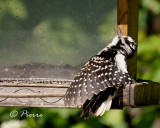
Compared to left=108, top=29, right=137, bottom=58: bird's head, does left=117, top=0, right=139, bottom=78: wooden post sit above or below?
above

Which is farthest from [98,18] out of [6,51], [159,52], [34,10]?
[159,52]

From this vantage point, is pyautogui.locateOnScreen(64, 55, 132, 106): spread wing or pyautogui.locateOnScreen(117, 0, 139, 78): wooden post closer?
pyautogui.locateOnScreen(64, 55, 132, 106): spread wing

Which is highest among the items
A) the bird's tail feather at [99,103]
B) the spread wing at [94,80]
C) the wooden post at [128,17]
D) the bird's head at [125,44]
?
→ the wooden post at [128,17]

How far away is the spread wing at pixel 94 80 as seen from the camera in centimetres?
310

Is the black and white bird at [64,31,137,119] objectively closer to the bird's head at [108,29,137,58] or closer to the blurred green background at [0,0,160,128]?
the bird's head at [108,29,137,58]

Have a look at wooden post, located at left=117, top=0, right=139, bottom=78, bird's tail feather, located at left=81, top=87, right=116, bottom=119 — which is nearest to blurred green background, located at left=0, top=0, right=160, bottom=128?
wooden post, located at left=117, top=0, right=139, bottom=78

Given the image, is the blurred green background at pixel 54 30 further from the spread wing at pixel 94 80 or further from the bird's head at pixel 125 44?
the spread wing at pixel 94 80

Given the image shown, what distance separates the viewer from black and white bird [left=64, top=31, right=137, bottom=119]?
3.12 meters

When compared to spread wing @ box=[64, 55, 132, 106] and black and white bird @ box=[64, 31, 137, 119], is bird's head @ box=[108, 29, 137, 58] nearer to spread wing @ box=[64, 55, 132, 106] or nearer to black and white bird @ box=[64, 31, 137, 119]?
black and white bird @ box=[64, 31, 137, 119]

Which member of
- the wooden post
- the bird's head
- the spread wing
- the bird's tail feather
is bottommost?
the bird's tail feather

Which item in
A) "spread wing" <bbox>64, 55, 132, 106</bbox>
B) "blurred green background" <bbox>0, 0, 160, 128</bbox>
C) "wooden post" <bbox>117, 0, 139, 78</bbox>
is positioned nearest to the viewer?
"spread wing" <bbox>64, 55, 132, 106</bbox>

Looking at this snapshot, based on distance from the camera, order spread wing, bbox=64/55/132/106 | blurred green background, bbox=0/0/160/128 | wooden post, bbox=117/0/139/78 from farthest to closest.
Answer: blurred green background, bbox=0/0/160/128 < wooden post, bbox=117/0/139/78 < spread wing, bbox=64/55/132/106

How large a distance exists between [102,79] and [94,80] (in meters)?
0.05

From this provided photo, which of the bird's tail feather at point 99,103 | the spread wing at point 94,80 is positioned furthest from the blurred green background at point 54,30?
the bird's tail feather at point 99,103
